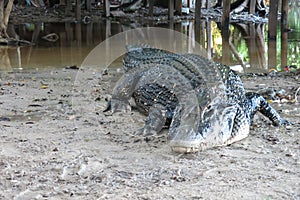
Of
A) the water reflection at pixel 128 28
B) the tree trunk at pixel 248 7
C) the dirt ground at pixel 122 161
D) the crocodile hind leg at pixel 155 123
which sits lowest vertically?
the dirt ground at pixel 122 161

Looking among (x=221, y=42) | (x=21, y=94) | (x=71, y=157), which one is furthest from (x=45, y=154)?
(x=221, y=42)

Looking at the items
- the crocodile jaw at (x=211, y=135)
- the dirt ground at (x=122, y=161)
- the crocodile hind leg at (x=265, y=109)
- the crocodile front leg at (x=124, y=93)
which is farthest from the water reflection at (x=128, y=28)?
the crocodile jaw at (x=211, y=135)

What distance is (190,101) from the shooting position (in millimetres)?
3738

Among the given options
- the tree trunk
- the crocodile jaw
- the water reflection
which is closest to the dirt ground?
the crocodile jaw

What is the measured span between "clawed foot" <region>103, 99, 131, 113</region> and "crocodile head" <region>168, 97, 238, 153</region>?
135 centimetres

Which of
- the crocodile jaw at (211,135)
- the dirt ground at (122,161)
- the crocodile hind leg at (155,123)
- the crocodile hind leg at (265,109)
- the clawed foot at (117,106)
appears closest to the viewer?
the dirt ground at (122,161)

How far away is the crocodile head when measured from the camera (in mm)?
3338

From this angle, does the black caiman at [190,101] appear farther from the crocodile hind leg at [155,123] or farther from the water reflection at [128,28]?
the water reflection at [128,28]

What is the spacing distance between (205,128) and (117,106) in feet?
6.01

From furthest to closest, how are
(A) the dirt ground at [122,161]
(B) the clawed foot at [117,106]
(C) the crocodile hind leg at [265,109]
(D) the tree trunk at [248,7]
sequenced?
(D) the tree trunk at [248,7], (B) the clawed foot at [117,106], (C) the crocodile hind leg at [265,109], (A) the dirt ground at [122,161]

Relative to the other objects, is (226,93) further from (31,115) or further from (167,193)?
(31,115)

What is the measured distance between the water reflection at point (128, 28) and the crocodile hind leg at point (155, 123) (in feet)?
14.3

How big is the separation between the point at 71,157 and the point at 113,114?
1456 millimetres

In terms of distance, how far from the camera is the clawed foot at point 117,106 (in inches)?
199
